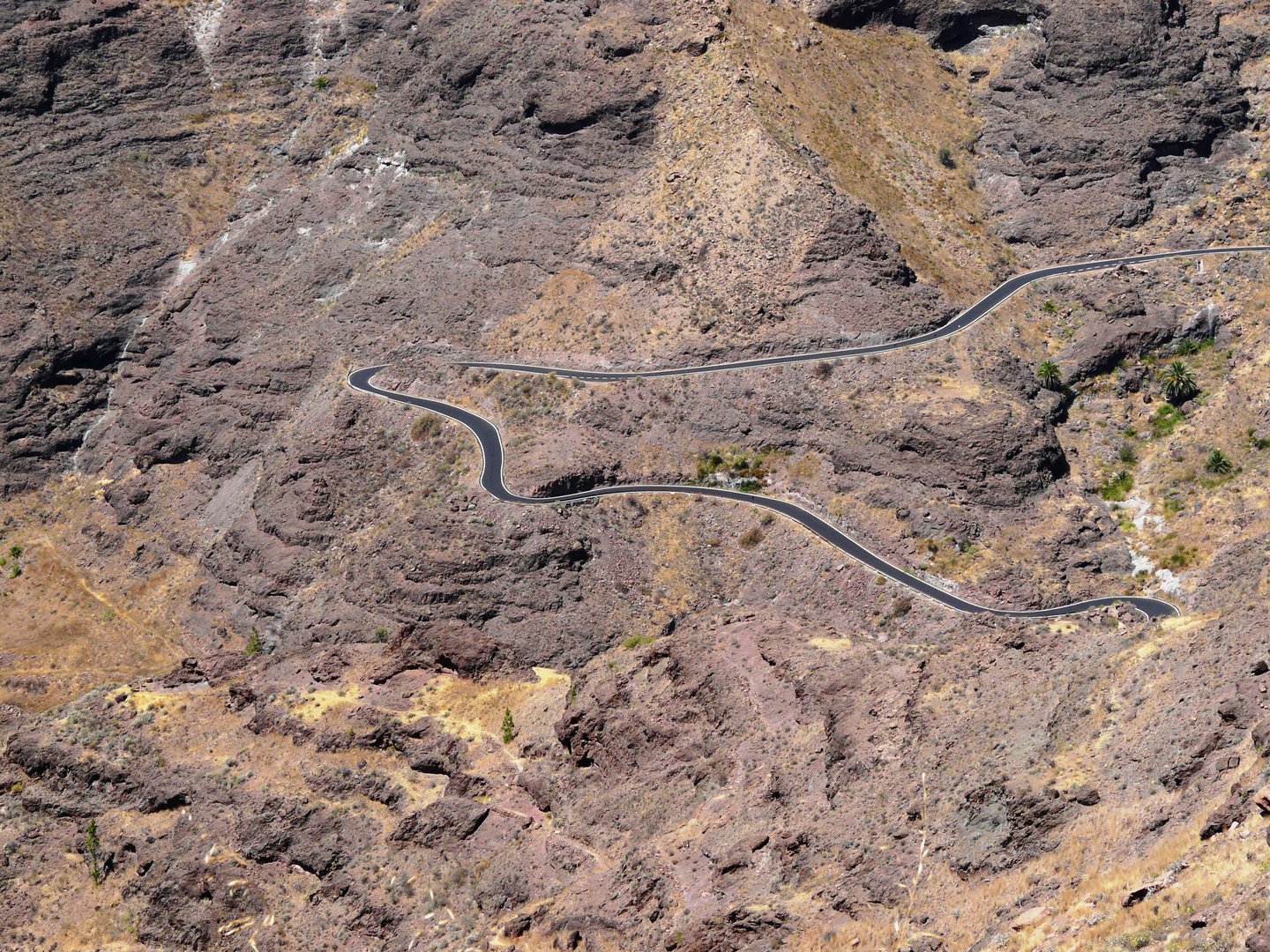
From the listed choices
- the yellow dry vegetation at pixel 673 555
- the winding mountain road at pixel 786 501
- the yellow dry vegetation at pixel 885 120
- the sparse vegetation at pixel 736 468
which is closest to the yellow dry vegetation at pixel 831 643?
the winding mountain road at pixel 786 501

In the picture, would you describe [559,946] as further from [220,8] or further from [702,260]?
[220,8]

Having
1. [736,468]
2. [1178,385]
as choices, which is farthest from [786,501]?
[1178,385]

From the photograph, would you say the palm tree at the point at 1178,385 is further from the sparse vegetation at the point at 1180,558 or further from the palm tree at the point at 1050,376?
the sparse vegetation at the point at 1180,558

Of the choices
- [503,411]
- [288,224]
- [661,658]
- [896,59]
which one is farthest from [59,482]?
[896,59]

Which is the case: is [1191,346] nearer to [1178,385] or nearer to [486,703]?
[1178,385]

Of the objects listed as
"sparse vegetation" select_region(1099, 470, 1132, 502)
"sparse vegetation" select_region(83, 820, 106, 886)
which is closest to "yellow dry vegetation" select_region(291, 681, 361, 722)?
"sparse vegetation" select_region(83, 820, 106, 886)

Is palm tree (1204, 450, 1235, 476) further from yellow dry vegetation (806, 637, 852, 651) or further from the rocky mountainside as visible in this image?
yellow dry vegetation (806, 637, 852, 651)
